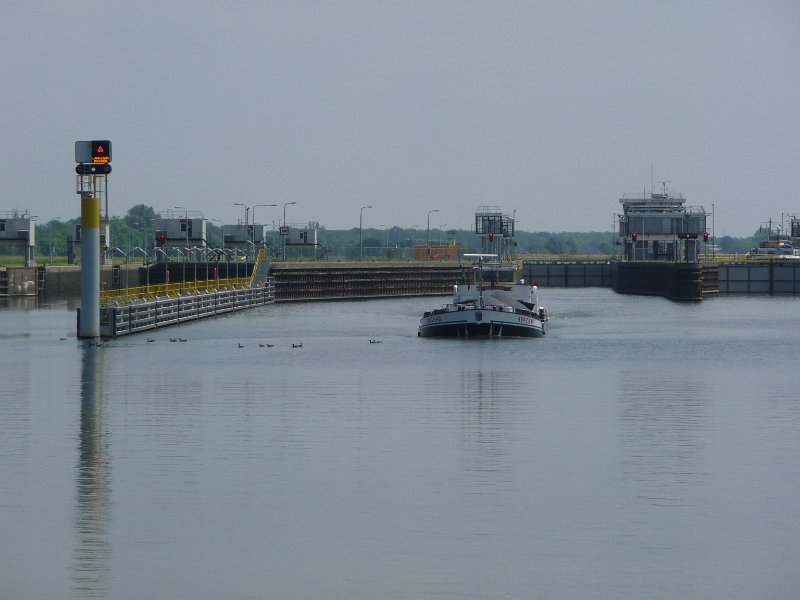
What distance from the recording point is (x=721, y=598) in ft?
62.5

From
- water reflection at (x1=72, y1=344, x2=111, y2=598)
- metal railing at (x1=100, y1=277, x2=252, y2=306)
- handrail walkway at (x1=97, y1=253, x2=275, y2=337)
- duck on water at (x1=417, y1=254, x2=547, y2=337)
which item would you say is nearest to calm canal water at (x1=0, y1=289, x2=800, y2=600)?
water reflection at (x1=72, y1=344, x2=111, y2=598)

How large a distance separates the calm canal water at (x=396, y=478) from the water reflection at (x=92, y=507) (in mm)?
72

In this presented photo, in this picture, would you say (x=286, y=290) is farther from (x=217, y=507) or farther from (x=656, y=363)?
(x=217, y=507)

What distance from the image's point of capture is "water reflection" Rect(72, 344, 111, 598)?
20.1 m

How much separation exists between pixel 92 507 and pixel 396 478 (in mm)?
6595

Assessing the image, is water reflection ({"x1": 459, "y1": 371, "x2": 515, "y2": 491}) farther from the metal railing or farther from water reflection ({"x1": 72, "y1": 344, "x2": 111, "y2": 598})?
the metal railing

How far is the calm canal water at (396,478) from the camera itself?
2045 centimetres

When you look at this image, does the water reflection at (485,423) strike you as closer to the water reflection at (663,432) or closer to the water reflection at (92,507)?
the water reflection at (663,432)

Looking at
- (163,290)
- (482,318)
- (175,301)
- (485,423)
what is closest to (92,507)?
(485,423)

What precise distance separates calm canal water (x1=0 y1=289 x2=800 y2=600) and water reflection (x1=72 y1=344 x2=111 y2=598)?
0.23 feet

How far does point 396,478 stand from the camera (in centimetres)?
2884

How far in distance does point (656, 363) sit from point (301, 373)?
16.7 m

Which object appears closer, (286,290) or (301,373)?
(301,373)

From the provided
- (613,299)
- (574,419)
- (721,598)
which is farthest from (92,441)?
(613,299)
